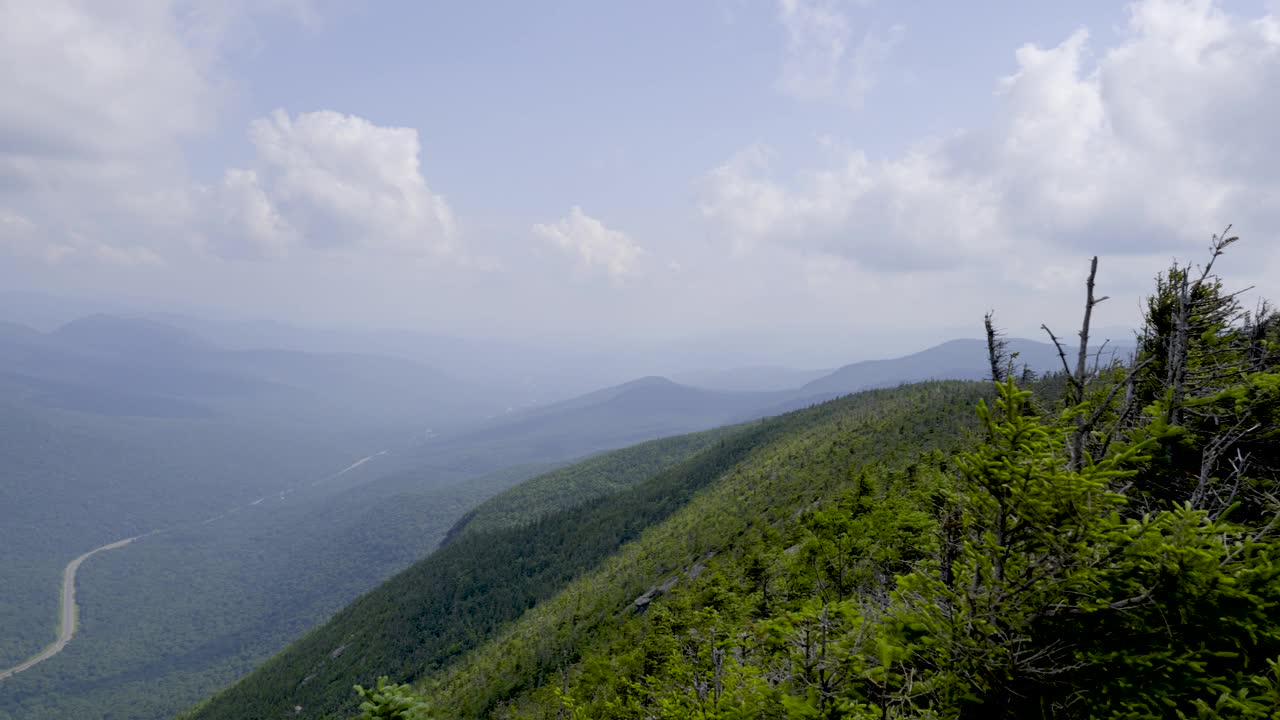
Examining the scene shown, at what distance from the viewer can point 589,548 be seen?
12094 cm

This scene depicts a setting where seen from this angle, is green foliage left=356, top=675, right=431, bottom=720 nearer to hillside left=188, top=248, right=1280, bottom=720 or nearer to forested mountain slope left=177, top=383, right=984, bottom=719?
hillside left=188, top=248, right=1280, bottom=720

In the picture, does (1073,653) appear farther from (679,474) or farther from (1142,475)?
(679,474)

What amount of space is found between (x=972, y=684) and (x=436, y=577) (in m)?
145

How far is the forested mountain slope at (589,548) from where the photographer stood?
248 feet

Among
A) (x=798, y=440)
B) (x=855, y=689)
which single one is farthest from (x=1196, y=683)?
(x=798, y=440)

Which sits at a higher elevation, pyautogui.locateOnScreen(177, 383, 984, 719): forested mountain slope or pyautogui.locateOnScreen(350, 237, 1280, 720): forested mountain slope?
pyautogui.locateOnScreen(350, 237, 1280, 720): forested mountain slope

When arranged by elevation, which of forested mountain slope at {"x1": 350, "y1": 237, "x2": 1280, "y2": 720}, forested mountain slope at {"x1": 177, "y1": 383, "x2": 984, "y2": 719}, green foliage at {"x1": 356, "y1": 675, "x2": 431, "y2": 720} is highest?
forested mountain slope at {"x1": 350, "y1": 237, "x2": 1280, "y2": 720}

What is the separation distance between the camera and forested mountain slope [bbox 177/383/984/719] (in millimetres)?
75688

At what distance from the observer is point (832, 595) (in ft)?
98.1

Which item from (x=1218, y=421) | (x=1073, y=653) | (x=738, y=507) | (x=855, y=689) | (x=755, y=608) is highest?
(x=1218, y=421)

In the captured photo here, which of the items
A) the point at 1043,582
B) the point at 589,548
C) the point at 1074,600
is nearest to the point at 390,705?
the point at 1043,582

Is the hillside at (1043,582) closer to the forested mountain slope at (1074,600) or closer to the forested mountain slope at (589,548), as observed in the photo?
the forested mountain slope at (1074,600)

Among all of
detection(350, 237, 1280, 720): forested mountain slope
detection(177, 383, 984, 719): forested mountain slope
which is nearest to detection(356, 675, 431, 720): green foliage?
detection(350, 237, 1280, 720): forested mountain slope

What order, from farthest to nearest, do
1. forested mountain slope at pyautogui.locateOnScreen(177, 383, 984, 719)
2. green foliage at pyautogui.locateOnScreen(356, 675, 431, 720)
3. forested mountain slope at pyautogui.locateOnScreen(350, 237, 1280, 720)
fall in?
1. forested mountain slope at pyautogui.locateOnScreen(177, 383, 984, 719)
2. green foliage at pyautogui.locateOnScreen(356, 675, 431, 720)
3. forested mountain slope at pyautogui.locateOnScreen(350, 237, 1280, 720)
